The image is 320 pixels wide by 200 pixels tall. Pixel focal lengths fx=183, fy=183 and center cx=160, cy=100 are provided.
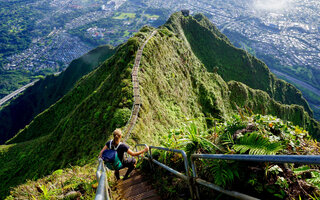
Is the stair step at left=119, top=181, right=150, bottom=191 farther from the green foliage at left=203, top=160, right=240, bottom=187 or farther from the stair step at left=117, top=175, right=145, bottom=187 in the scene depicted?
the green foliage at left=203, top=160, right=240, bottom=187

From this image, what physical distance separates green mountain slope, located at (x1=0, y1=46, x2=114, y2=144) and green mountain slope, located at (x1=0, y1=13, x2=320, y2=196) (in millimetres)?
59455

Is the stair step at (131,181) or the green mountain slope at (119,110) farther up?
the stair step at (131,181)

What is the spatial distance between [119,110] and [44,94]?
11436 cm

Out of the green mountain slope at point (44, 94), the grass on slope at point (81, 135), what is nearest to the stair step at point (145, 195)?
the grass on slope at point (81, 135)

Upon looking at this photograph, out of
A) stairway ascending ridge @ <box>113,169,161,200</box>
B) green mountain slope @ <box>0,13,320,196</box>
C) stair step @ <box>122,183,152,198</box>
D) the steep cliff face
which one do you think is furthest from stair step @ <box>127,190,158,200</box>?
the steep cliff face

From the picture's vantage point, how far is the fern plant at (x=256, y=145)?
384cm

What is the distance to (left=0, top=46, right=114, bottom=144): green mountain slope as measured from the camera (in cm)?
9438

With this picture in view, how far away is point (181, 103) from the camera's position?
24703mm

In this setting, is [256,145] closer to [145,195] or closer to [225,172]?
[225,172]

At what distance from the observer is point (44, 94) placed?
10981 cm

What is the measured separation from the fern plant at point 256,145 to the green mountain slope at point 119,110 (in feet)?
7.32

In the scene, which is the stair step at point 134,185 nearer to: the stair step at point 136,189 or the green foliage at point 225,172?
the stair step at point 136,189

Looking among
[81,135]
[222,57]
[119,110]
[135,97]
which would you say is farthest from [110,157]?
[222,57]

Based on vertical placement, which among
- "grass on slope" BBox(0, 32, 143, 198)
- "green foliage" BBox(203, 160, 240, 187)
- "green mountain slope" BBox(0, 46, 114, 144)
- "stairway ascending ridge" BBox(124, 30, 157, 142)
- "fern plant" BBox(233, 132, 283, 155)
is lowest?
"green mountain slope" BBox(0, 46, 114, 144)
